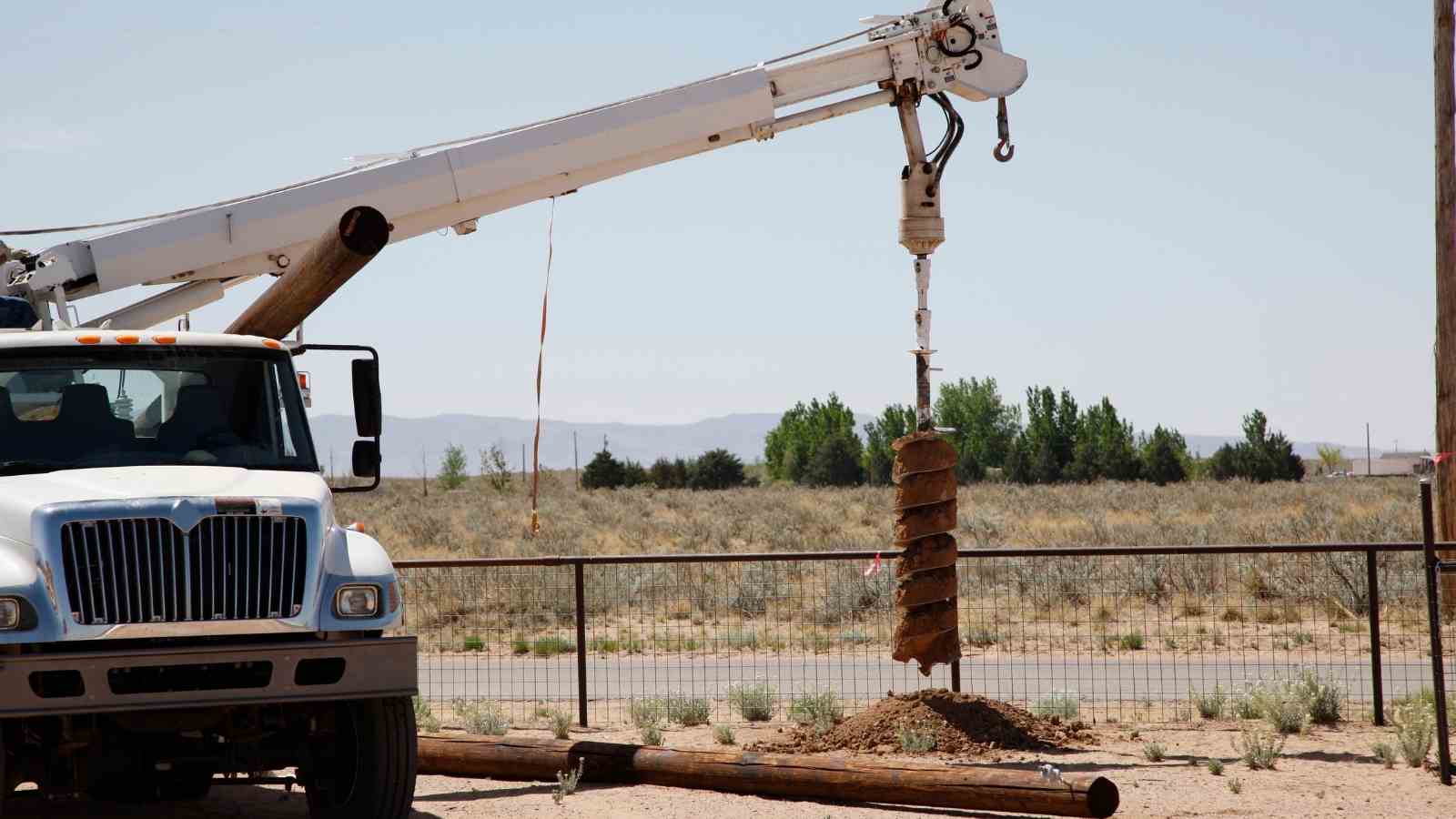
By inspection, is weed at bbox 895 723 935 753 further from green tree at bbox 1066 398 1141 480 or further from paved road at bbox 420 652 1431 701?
green tree at bbox 1066 398 1141 480

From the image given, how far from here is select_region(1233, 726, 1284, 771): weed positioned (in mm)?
11258

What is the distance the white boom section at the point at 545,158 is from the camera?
12.2 m

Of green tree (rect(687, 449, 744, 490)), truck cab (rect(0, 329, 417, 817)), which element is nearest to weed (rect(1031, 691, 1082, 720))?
truck cab (rect(0, 329, 417, 817))

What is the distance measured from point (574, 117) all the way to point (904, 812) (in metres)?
5.72

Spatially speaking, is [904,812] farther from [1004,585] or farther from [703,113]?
[1004,585]

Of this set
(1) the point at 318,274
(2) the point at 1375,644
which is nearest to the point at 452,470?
(2) the point at 1375,644

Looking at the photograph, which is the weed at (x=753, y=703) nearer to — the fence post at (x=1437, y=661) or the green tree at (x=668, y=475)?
the fence post at (x=1437, y=661)

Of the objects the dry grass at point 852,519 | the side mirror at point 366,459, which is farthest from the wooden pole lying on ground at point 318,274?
the dry grass at point 852,519

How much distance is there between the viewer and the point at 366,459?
32.2 feet

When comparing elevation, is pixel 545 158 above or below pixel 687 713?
above

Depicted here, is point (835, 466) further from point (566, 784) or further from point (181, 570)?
point (181, 570)

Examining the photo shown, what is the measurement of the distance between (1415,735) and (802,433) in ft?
325

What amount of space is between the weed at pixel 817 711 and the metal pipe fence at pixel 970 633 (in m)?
0.51

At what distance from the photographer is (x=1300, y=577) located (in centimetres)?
2250
